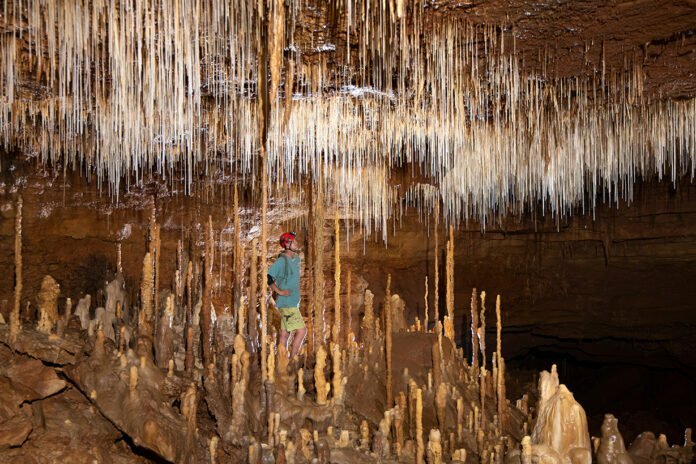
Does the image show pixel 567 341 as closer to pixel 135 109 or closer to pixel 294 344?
pixel 294 344

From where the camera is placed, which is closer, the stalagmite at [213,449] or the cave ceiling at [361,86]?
the cave ceiling at [361,86]

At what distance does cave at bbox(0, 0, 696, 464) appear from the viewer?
4797 millimetres

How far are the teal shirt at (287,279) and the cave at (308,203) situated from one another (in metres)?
0.03

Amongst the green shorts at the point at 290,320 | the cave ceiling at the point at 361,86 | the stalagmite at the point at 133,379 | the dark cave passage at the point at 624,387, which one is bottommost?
the dark cave passage at the point at 624,387

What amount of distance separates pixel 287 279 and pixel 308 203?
382cm

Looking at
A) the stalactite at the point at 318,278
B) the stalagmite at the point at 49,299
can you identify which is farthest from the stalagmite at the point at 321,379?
the stalagmite at the point at 49,299

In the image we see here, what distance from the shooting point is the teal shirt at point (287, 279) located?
654 centimetres

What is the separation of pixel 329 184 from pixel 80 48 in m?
5.40

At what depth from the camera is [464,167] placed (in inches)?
334

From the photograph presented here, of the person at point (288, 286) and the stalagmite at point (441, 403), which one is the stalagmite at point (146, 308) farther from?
the stalagmite at point (441, 403)

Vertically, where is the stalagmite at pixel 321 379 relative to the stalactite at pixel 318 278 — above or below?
below

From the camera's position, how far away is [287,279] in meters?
6.53

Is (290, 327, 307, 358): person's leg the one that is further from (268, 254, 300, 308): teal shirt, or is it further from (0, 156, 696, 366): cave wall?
(0, 156, 696, 366): cave wall

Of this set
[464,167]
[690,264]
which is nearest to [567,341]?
[690,264]
